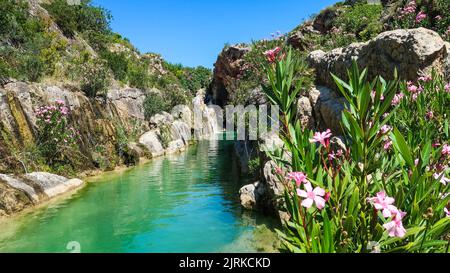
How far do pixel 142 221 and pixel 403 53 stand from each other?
9.05 m

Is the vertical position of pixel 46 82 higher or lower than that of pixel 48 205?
Answer: higher

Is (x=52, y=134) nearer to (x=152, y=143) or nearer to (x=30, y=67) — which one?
(x=30, y=67)

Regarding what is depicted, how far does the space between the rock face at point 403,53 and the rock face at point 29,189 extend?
32.6 ft

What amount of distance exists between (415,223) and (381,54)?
31.0 feet

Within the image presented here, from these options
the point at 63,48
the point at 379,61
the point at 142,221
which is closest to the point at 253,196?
the point at 142,221

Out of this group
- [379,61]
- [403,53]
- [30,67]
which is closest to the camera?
[403,53]

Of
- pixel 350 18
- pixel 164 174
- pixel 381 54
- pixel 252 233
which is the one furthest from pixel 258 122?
pixel 350 18

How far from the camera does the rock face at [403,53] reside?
9.25 m

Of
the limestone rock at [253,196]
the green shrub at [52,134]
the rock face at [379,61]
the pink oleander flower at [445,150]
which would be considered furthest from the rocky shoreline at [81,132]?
the pink oleander flower at [445,150]

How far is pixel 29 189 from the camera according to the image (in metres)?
11.0

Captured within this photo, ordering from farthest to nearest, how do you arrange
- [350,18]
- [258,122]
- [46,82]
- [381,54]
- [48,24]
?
[48,24] < [350,18] < [46,82] < [258,122] < [381,54]

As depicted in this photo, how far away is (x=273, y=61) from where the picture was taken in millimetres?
3297
